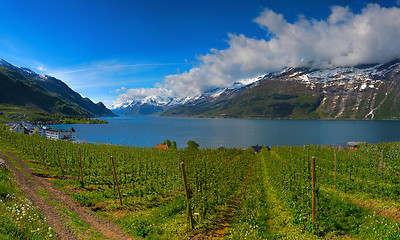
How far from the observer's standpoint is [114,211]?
15.4 meters

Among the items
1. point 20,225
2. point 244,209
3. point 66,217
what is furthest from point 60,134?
point 244,209

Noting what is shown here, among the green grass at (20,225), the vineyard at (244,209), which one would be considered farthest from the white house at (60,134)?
the green grass at (20,225)

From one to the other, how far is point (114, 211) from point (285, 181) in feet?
58.5

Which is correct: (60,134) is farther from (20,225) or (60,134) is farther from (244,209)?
→ (244,209)

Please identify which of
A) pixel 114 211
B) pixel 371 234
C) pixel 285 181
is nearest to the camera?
pixel 371 234

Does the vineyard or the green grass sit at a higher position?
the green grass

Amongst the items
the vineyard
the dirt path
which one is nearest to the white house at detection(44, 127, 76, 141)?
the vineyard

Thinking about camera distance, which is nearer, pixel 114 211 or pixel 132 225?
pixel 132 225

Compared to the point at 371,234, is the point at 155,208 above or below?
below

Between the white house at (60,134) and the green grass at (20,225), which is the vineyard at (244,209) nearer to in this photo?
the green grass at (20,225)

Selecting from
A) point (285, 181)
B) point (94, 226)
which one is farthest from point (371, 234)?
point (94, 226)

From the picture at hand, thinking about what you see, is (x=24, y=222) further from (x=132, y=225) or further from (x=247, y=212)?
(x=247, y=212)

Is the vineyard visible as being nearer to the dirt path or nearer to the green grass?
the dirt path

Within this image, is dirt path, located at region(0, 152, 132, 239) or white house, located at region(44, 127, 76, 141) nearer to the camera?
dirt path, located at region(0, 152, 132, 239)
